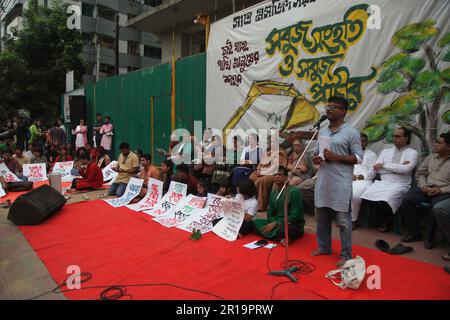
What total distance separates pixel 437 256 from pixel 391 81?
2.44 metres

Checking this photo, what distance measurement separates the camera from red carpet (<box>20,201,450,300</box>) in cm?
297

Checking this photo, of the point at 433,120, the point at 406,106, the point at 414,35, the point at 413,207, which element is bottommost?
the point at 413,207

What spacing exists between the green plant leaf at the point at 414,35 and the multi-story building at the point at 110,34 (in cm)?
2502

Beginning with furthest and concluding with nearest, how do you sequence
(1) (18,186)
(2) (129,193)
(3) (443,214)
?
(1) (18,186) < (2) (129,193) < (3) (443,214)

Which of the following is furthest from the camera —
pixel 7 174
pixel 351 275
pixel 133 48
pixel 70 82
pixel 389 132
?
pixel 133 48

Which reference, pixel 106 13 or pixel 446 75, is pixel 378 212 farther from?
pixel 106 13

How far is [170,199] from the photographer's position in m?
6.06

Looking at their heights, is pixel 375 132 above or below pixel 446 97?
below

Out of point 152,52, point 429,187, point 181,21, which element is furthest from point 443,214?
point 152,52

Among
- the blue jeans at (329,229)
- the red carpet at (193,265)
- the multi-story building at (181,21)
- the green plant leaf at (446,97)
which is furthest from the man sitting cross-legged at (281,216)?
the multi-story building at (181,21)

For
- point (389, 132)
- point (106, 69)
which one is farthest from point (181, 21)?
point (106, 69)

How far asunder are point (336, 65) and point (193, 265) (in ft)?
12.9

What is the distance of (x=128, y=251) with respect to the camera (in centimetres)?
406

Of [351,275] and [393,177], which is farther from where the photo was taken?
[393,177]
